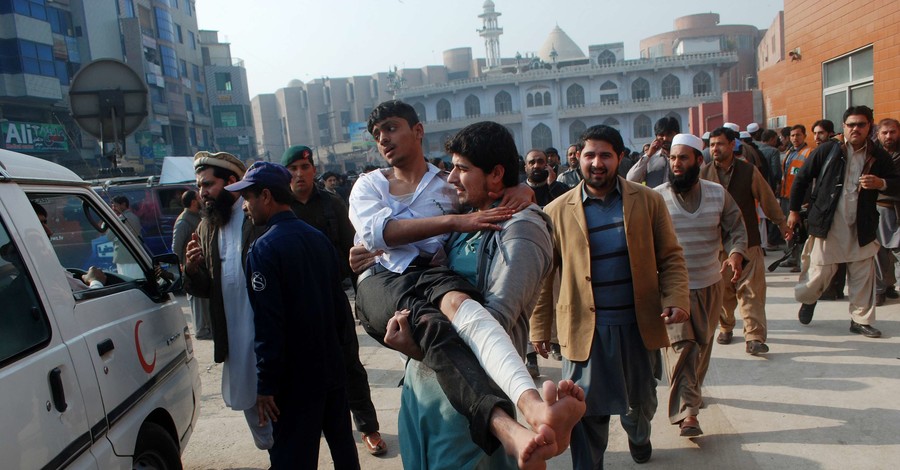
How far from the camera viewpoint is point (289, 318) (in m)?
2.67

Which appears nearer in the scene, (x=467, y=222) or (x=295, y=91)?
(x=467, y=222)

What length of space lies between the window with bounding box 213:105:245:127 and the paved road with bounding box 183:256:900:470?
53.2 meters

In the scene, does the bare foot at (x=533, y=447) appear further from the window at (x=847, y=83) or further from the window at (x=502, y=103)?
the window at (x=502, y=103)

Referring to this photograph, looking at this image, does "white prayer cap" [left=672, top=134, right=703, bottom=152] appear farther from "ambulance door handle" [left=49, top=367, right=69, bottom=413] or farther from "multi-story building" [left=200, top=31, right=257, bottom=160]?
"multi-story building" [left=200, top=31, right=257, bottom=160]

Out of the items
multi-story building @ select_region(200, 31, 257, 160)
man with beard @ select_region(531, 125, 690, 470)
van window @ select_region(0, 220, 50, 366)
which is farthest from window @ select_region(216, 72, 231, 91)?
van window @ select_region(0, 220, 50, 366)

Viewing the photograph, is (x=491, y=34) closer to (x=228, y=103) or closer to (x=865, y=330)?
(x=228, y=103)

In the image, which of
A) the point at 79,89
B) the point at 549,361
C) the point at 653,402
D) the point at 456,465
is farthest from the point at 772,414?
the point at 79,89

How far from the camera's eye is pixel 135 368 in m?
2.60

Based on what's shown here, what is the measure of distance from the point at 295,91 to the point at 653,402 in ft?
297

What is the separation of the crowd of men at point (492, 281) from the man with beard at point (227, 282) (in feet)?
0.03

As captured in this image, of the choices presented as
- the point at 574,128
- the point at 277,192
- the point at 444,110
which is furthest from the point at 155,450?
the point at 444,110

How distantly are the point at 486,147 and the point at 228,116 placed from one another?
188 feet

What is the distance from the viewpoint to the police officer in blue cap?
2584 millimetres

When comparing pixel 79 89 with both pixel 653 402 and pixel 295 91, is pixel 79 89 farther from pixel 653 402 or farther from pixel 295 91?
pixel 295 91
